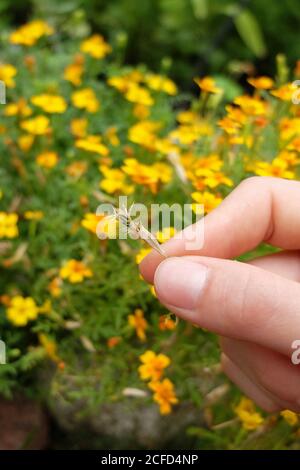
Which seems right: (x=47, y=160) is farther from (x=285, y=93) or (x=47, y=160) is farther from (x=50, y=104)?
(x=285, y=93)

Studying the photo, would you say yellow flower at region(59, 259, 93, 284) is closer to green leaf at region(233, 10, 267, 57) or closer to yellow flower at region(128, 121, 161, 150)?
yellow flower at region(128, 121, 161, 150)

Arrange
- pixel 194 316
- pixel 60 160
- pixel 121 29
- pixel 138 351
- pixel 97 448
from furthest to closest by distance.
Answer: pixel 121 29 → pixel 60 160 → pixel 97 448 → pixel 138 351 → pixel 194 316

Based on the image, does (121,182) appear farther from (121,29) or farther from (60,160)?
(121,29)

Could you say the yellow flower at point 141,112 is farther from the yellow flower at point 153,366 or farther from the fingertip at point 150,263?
the fingertip at point 150,263

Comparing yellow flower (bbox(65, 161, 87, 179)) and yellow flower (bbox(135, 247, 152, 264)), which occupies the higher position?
yellow flower (bbox(65, 161, 87, 179))

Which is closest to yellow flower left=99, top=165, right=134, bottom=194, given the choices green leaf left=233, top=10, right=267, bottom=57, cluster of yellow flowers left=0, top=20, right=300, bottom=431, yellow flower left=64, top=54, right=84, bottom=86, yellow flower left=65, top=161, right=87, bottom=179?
cluster of yellow flowers left=0, top=20, right=300, bottom=431

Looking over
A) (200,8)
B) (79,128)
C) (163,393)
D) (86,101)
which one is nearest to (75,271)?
(163,393)

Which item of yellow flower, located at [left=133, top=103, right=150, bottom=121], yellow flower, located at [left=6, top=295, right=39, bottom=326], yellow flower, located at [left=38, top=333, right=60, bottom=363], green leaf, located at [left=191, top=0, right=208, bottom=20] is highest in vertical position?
green leaf, located at [left=191, top=0, right=208, bottom=20]

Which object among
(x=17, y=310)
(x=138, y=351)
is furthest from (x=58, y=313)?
(x=138, y=351)
